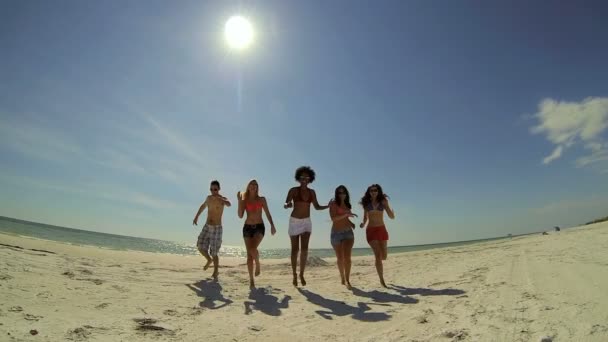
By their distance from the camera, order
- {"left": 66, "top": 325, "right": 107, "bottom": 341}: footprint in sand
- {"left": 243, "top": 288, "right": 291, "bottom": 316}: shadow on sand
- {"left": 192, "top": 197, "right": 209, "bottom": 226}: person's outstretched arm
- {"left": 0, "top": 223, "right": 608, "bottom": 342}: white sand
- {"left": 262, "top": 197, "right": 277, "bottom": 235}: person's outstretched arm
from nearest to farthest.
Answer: {"left": 66, "top": 325, "right": 107, "bottom": 341}: footprint in sand < {"left": 0, "top": 223, "right": 608, "bottom": 342}: white sand < {"left": 243, "top": 288, "right": 291, "bottom": 316}: shadow on sand < {"left": 262, "top": 197, "right": 277, "bottom": 235}: person's outstretched arm < {"left": 192, "top": 197, "right": 209, "bottom": 226}: person's outstretched arm

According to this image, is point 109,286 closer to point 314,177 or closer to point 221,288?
point 221,288

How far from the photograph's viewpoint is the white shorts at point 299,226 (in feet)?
21.6

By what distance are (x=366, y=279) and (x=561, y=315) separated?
15.5 feet

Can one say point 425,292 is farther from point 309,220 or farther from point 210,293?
point 210,293

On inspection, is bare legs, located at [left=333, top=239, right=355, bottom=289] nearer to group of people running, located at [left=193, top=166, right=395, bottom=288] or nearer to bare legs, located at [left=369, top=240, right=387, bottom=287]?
group of people running, located at [left=193, top=166, right=395, bottom=288]

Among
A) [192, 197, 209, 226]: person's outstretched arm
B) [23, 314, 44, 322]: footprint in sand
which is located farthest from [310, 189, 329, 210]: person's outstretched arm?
[23, 314, 44, 322]: footprint in sand

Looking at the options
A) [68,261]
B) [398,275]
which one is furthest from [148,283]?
[398,275]

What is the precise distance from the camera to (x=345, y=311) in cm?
453

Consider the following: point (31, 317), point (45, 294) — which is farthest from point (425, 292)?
point (45, 294)

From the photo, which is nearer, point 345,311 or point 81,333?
point 81,333

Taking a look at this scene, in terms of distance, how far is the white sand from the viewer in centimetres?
318

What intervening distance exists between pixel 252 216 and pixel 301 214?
3.30 ft

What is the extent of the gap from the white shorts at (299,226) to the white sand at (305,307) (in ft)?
3.63

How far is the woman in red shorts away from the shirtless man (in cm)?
335
